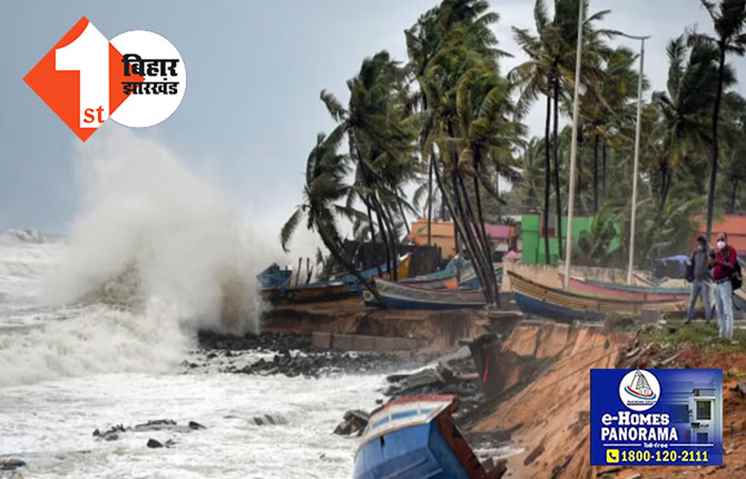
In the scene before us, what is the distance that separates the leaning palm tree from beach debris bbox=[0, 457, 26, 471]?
24687 mm

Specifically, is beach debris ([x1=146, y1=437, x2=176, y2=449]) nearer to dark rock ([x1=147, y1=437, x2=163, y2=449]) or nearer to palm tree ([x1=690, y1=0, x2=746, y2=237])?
dark rock ([x1=147, y1=437, x2=163, y2=449])

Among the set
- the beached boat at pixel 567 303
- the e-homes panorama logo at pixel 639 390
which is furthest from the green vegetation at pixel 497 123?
the e-homes panorama logo at pixel 639 390

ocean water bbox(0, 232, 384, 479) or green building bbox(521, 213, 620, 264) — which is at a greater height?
green building bbox(521, 213, 620, 264)

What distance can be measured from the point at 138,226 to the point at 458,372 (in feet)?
92.5

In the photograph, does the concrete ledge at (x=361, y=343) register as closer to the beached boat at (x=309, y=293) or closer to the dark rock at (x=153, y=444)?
the beached boat at (x=309, y=293)

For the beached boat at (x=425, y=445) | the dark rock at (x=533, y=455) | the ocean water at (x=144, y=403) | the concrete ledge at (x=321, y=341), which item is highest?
the beached boat at (x=425, y=445)

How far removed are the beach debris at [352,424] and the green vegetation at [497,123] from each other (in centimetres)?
1688

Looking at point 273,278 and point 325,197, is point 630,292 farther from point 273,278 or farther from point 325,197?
point 273,278

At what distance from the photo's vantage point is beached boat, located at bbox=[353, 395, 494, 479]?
11.5 metres

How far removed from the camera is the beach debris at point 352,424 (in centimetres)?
1892

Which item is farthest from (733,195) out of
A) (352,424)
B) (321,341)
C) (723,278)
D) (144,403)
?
(723,278)

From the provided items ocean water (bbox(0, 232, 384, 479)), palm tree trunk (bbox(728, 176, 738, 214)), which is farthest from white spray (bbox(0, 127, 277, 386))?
palm tree trunk (bbox(728, 176, 738, 214))

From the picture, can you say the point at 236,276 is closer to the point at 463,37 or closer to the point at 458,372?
the point at 463,37

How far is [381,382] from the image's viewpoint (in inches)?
1064
